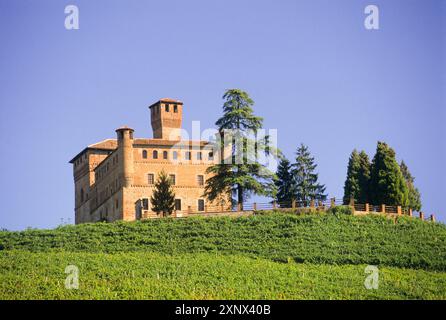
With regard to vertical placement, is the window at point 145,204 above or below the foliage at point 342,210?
above

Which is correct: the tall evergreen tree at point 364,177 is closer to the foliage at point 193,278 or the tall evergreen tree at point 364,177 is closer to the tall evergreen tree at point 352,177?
the tall evergreen tree at point 352,177

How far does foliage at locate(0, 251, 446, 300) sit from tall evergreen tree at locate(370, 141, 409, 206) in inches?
606

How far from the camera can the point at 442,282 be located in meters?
70.4

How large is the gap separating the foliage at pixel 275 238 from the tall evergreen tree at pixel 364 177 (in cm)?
584

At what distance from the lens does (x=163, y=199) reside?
90.4 meters

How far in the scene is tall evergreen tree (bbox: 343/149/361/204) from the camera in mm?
92750

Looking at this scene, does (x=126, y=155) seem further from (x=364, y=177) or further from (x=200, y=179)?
(x=364, y=177)

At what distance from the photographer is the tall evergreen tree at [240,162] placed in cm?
8806

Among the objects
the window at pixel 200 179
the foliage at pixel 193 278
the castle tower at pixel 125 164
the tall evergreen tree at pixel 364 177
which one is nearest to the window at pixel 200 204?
the window at pixel 200 179

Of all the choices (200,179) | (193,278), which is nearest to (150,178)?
(200,179)

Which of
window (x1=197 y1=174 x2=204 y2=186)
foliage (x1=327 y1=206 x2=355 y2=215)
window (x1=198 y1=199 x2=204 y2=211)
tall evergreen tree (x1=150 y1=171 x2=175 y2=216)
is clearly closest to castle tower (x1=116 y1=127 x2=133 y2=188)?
tall evergreen tree (x1=150 y1=171 x2=175 y2=216)

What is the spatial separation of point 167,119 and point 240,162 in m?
15.1

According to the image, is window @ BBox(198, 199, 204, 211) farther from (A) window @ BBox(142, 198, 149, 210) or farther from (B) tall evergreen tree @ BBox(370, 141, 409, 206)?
(B) tall evergreen tree @ BBox(370, 141, 409, 206)
